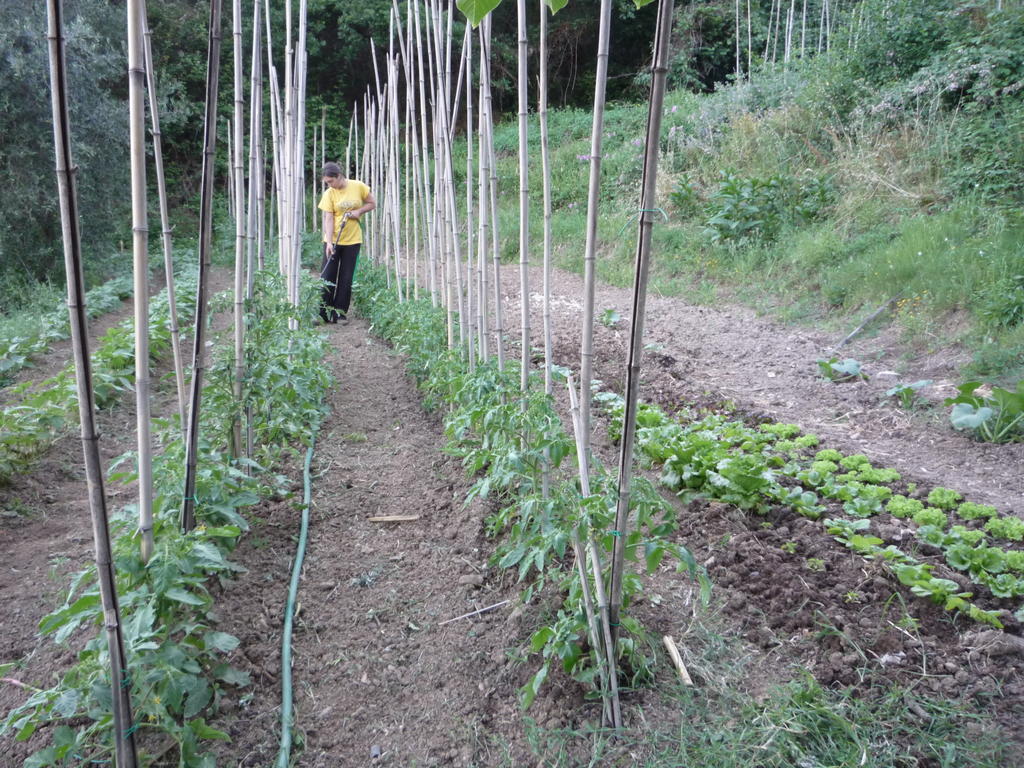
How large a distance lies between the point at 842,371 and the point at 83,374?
419 centimetres

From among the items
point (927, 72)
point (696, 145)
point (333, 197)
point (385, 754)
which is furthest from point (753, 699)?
point (696, 145)

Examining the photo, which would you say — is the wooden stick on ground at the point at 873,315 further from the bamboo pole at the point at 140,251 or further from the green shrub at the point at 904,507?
the bamboo pole at the point at 140,251

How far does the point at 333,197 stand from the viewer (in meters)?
6.31

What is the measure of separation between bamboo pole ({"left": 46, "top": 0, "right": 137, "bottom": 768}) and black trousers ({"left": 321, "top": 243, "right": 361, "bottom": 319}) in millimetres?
5289

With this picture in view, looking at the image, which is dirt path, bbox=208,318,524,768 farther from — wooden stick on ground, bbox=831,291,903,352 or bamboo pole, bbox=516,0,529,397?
wooden stick on ground, bbox=831,291,903,352

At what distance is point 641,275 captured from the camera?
143 cm

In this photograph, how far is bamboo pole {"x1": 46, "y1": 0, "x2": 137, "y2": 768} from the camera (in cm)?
117

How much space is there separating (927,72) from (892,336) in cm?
374

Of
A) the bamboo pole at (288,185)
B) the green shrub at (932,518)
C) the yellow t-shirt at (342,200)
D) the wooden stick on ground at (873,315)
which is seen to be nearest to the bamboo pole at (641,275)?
the green shrub at (932,518)

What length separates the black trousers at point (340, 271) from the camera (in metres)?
6.50

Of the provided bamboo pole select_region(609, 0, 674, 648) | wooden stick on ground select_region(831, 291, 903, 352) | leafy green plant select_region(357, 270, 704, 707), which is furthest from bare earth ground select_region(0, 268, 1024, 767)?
wooden stick on ground select_region(831, 291, 903, 352)

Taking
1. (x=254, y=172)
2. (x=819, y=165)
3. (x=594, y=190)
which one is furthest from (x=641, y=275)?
(x=819, y=165)

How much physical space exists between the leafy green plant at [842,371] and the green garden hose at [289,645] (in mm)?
3212

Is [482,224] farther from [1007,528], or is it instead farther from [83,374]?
[1007,528]
